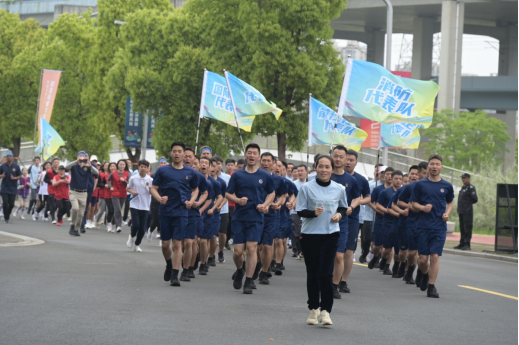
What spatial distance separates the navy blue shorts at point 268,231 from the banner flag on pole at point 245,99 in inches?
274

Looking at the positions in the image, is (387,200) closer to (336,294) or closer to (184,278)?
(336,294)

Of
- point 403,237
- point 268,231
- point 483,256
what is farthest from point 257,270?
point 483,256

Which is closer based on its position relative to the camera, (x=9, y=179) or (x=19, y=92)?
(x=9, y=179)

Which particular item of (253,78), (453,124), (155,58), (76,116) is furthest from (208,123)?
(453,124)

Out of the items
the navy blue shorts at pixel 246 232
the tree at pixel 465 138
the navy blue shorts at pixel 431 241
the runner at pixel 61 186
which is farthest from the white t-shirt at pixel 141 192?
the tree at pixel 465 138

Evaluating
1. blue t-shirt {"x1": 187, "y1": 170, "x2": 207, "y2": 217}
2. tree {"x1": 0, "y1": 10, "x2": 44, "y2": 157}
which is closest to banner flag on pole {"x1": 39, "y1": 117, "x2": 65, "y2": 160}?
blue t-shirt {"x1": 187, "y1": 170, "x2": 207, "y2": 217}

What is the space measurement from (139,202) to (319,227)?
7.95 metres

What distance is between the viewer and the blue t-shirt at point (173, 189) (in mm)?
11516

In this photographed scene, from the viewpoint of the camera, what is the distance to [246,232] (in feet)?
36.9

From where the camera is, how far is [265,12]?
2875cm

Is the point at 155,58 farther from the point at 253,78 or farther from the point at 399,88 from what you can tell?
the point at 399,88

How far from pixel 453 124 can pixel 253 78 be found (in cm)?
1966

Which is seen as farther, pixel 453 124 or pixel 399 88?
pixel 453 124

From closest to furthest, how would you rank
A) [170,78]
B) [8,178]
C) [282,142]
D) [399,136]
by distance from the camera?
1. [399,136]
2. [8,178]
3. [282,142]
4. [170,78]
